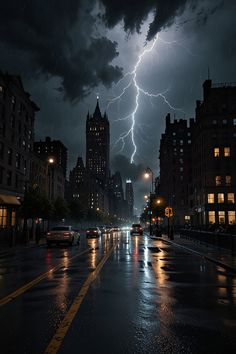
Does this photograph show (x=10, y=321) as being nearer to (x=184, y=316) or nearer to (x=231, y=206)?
(x=184, y=316)

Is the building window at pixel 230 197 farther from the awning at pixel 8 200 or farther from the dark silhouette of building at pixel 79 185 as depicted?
the dark silhouette of building at pixel 79 185

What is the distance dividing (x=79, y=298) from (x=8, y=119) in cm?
4130

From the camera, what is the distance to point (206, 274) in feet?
45.6

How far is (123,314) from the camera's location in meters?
7.38

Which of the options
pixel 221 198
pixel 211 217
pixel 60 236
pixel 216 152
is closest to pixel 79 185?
pixel 216 152

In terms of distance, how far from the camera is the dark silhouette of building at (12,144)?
45.1 meters

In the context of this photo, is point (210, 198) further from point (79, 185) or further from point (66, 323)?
point (79, 185)

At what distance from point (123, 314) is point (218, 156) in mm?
70543

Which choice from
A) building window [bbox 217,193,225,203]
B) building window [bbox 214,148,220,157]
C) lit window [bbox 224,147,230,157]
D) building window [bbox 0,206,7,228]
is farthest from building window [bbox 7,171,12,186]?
lit window [bbox 224,147,230,157]

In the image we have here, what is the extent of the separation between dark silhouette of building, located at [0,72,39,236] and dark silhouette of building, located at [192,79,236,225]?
37309mm

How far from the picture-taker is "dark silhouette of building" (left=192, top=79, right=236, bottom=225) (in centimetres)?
7244

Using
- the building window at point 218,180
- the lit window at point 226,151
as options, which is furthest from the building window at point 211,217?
the lit window at point 226,151

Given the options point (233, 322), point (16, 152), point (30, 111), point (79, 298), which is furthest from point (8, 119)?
point (233, 322)

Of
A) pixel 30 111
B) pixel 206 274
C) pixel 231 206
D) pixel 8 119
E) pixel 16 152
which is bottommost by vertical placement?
pixel 206 274
